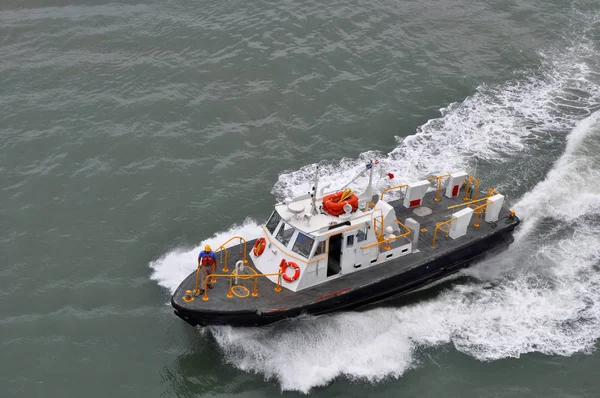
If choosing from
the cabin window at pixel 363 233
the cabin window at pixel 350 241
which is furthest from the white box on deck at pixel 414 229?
the cabin window at pixel 350 241

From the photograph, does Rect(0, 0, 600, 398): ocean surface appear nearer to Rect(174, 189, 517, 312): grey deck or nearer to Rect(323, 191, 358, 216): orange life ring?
Rect(174, 189, 517, 312): grey deck

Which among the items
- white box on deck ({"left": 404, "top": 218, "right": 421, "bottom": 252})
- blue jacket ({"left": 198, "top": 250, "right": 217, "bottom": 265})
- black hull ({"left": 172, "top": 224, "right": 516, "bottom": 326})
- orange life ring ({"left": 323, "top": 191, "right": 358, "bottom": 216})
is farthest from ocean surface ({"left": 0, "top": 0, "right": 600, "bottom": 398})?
orange life ring ({"left": 323, "top": 191, "right": 358, "bottom": 216})

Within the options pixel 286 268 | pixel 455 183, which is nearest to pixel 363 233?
pixel 286 268

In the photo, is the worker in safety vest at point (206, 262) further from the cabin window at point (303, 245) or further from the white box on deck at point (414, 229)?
the white box on deck at point (414, 229)

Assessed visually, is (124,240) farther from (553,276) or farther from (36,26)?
(36,26)

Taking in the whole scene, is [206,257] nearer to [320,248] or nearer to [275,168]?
[320,248]
